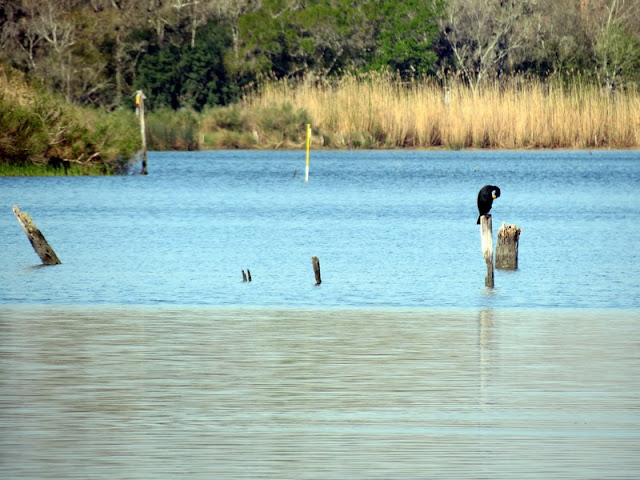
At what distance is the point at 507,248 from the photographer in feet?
70.2

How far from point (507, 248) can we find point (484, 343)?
8386 millimetres

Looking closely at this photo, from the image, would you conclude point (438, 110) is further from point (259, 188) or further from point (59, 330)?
point (59, 330)

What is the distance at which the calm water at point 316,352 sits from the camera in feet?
27.7

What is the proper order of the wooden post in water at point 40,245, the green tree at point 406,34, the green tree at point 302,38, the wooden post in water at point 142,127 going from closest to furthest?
1. the wooden post in water at point 40,245
2. the wooden post in water at point 142,127
3. the green tree at point 406,34
4. the green tree at point 302,38

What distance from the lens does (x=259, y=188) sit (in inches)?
1683

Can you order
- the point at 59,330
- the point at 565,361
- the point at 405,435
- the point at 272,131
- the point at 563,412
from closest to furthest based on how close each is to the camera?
the point at 405,435
the point at 563,412
the point at 565,361
the point at 59,330
the point at 272,131

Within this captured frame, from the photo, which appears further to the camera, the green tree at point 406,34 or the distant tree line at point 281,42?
the green tree at point 406,34

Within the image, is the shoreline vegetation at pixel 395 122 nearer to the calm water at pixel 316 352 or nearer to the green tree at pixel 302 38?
the green tree at pixel 302 38

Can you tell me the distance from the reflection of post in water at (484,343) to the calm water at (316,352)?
0.04 meters

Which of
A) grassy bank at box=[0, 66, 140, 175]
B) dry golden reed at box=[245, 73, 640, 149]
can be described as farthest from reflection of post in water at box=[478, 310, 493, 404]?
dry golden reed at box=[245, 73, 640, 149]

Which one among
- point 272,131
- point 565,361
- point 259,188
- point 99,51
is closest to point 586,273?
point 565,361

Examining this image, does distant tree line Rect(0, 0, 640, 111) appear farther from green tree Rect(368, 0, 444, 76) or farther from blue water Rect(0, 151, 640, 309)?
blue water Rect(0, 151, 640, 309)

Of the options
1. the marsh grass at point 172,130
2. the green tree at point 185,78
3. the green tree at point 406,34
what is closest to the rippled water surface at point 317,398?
the marsh grass at point 172,130

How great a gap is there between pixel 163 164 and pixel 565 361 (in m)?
43.9
